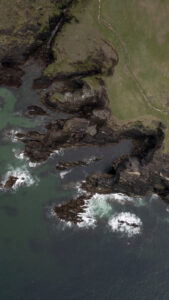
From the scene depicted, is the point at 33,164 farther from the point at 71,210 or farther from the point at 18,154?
the point at 71,210

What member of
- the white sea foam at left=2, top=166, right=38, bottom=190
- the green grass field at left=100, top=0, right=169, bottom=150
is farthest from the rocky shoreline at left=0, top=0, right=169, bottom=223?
the green grass field at left=100, top=0, right=169, bottom=150

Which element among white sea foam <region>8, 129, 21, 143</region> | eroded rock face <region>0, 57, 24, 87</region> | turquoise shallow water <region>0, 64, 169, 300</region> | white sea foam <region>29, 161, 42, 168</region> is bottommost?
turquoise shallow water <region>0, 64, 169, 300</region>

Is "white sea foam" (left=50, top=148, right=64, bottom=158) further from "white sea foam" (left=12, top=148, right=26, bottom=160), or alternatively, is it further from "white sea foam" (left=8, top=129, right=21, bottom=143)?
"white sea foam" (left=8, top=129, right=21, bottom=143)

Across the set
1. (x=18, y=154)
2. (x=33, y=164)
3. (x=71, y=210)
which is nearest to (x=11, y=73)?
(x=18, y=154)

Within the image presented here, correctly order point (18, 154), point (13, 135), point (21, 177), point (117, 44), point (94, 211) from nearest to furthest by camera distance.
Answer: point (117, 44)
point (21, 177)
point (18, 154)
point (13, 135)
point (94, 211)

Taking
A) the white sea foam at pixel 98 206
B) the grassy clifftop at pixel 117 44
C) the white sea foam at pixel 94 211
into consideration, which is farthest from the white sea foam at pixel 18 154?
the grassy clifftop at pixel 117 44

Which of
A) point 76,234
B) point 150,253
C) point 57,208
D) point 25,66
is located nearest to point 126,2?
point 25,66

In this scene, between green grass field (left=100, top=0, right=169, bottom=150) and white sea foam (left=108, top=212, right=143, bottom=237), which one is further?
white sea foam (left=108, top=212, right=143, bottom=237)

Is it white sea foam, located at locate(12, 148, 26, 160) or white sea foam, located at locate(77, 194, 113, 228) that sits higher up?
white sea foam, located at locate(12, 148, 26, 160)
